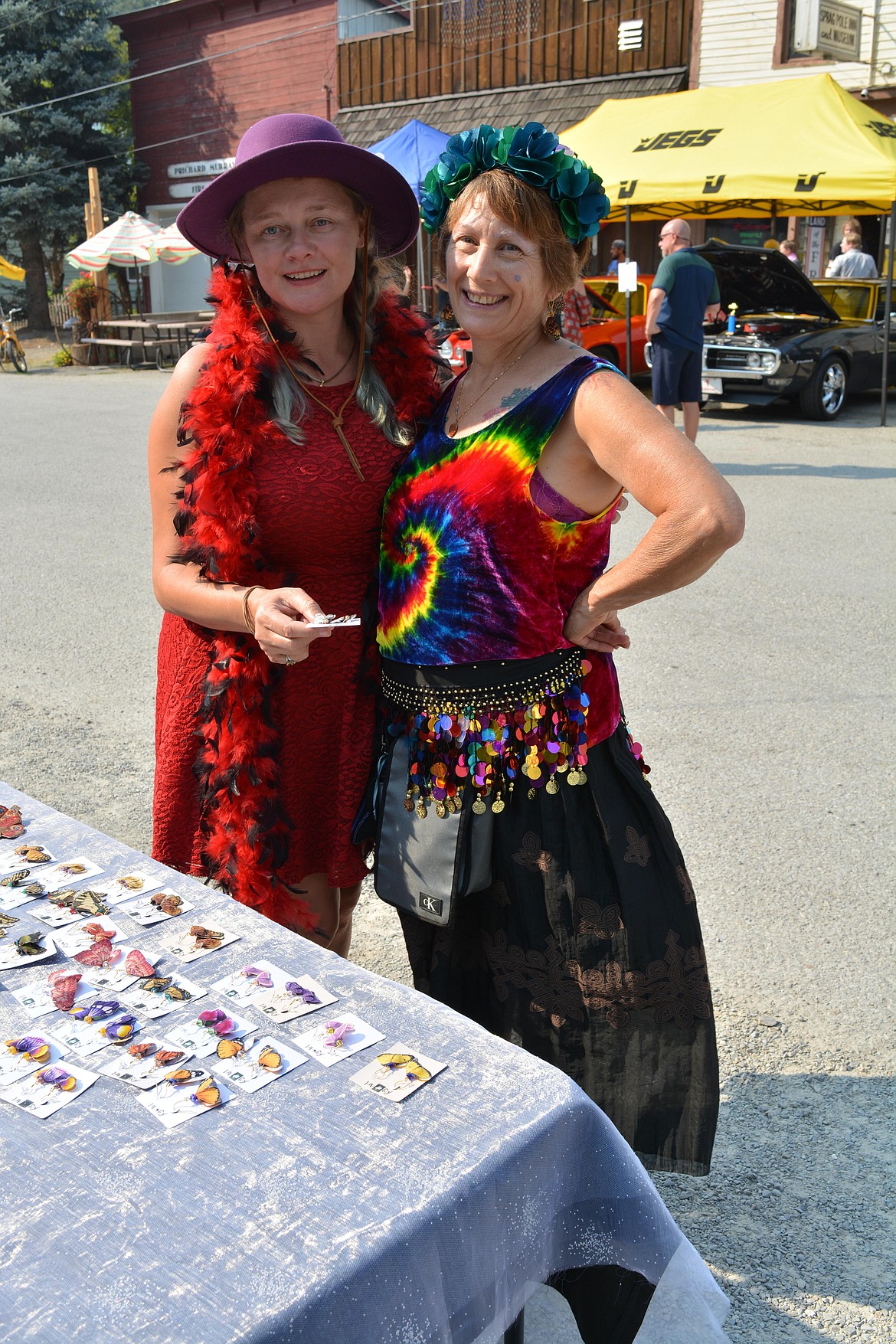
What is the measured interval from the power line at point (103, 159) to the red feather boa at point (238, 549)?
26624 millimetres

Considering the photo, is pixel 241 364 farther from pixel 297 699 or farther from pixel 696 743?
pixel 696 743

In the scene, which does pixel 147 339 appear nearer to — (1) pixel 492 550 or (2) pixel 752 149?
(2) pixel 752 149

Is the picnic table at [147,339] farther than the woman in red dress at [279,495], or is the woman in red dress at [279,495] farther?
the picnic table at [147,339]

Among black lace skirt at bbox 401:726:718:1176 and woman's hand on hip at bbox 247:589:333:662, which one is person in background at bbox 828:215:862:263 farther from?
woman's hand on hip at bbox 247:589:333:662

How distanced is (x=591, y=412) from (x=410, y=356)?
0.60 m

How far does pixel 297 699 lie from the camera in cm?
223

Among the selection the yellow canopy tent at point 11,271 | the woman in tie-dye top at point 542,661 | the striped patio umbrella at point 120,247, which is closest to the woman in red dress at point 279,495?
the woman in tie-dye top at point 542,661

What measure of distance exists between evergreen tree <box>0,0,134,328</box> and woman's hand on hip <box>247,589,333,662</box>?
27.4m

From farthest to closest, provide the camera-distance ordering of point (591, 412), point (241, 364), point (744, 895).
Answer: point (744, 895) < point (241, 364) < point (591, 412)

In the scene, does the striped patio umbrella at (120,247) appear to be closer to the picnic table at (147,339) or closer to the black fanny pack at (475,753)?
the picnic table at (147,339)

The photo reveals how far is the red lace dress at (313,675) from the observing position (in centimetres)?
211

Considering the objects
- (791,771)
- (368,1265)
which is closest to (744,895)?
(791,771)

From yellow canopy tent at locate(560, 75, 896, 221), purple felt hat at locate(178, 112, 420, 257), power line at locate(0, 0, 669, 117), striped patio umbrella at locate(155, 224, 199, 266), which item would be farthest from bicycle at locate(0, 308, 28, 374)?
purple felt hat at locate(178, 112, 420, 257)

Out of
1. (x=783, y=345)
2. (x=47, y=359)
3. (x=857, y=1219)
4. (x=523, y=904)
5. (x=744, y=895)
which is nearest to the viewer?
(x=523, y=904)
